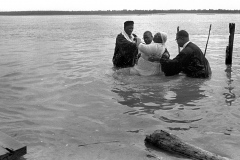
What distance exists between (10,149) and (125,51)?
23.9ft

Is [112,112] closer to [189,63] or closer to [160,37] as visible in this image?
[160,37]

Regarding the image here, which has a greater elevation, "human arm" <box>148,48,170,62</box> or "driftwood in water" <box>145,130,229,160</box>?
"human arm" <box>148,48,170,62</box>

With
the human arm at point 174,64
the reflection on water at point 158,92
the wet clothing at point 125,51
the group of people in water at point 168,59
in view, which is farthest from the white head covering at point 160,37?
the wet clothing at point 125,51

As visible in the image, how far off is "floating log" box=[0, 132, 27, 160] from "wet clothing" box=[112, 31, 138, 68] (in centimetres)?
687

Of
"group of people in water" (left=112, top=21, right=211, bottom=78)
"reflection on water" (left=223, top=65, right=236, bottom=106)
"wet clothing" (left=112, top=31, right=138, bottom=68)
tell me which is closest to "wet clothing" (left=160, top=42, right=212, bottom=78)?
"group of people in water" (left=112, top=21, right=211, bottom=78)

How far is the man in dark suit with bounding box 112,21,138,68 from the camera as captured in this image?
11.1 m


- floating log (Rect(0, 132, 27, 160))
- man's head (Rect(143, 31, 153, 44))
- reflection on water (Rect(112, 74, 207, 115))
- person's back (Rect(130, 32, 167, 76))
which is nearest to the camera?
floating log (Rect(0, 132, 27, 160))

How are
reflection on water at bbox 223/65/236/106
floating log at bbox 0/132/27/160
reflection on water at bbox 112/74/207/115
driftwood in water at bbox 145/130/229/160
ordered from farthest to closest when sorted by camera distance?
reflection on water at bbox 223/65/236/106
reflection on water at bbox 112/74/207/115
driftwood in water at bbox 145/130/229/160
floating log at bbox 0/132/27/160

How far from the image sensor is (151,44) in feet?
30.5

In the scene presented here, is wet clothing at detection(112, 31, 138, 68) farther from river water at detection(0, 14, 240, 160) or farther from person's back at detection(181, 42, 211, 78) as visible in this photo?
person's back at detection(181, 42, 211, 78)

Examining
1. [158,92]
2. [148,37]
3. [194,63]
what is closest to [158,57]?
[148,37]

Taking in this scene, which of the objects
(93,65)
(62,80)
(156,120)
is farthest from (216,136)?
(93,65)

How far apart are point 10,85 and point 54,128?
4.24 m

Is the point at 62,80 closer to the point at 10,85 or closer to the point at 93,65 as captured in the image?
the point at 10,85
